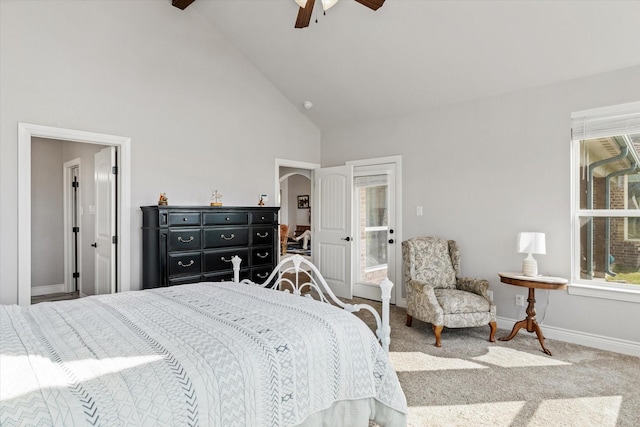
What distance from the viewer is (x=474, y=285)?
390cm

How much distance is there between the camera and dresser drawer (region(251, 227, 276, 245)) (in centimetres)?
449

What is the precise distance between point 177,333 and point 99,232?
132 inches

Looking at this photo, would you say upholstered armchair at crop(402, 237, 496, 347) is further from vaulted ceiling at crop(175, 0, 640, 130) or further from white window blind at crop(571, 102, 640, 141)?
vaulted ceiling at crop(175, 0, 640, 130)

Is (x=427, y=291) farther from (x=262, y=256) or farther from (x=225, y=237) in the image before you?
(x=225, y=237)

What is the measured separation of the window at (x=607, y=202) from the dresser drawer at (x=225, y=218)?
343cm

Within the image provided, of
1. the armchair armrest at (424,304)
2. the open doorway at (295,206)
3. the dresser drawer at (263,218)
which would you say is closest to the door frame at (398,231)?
the armchair armrest at (424,304)

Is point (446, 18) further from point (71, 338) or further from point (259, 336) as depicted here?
point (71, 338)

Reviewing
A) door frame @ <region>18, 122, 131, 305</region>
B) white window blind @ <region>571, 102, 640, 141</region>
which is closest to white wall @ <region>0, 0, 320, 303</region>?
door frame @ <region>18, 122, 131, 305</region>

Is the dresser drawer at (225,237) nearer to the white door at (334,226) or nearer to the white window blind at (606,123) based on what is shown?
the white door at (334,226)

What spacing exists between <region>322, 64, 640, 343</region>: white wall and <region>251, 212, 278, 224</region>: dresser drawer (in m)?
1.71

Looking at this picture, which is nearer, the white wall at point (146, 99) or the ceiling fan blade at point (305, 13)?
the ceiling fan blade at point (305, 13)

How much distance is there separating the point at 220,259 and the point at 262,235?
24.3 inches

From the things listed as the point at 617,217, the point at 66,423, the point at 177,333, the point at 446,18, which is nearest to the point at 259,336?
the point at 177,333

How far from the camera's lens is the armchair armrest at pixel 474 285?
3.80m
